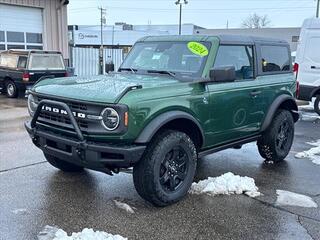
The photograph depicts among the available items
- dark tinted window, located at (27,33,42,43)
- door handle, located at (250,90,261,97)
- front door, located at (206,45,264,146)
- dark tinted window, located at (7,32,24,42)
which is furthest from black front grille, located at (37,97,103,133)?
dark tinted window, located at (27,33,42,43)

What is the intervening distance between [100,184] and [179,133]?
1.36 m

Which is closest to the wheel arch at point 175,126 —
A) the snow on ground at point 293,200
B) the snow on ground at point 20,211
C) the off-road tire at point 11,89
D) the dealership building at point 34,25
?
the snow on ground at point 293,200

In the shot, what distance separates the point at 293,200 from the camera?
4785mm

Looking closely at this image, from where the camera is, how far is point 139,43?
6023 millimetres

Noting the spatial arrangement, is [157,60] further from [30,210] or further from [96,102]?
[30,210]

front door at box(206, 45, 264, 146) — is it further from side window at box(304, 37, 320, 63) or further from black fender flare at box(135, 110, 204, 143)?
side window at box(304, 37, 320, 63)

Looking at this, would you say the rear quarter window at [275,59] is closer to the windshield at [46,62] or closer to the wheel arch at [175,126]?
the wheel arch at [175,126]

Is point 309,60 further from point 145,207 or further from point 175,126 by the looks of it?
point 145,207

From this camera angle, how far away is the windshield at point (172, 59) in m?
5.06

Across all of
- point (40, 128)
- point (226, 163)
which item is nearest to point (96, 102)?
point (40, 128)

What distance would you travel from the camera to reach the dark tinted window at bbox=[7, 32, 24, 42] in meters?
17.6

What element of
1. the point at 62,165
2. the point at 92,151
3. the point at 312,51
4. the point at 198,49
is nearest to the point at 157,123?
the point at 92,151

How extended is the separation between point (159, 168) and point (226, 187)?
112 centimetres

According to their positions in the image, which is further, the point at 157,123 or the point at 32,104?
the point at 32,104
